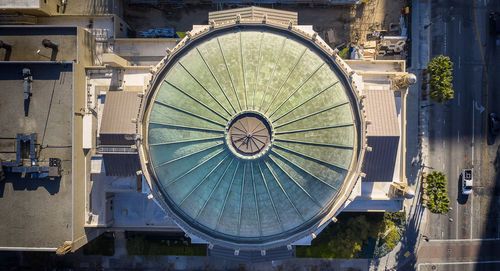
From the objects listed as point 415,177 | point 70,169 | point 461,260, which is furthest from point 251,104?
point 461,260

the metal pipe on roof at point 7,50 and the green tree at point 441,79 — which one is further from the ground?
the metal pipe on roof at point 7,50

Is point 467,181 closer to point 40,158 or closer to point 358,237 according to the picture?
point 358,237

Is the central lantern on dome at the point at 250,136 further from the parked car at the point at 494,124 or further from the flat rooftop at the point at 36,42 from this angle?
the parked car at the point at 494,124

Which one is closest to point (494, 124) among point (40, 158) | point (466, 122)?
point (466, 122)

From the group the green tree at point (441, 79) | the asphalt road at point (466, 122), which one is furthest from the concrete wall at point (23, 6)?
the asphalt road at point (466, 122)

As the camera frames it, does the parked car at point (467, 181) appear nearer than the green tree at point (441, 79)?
No
